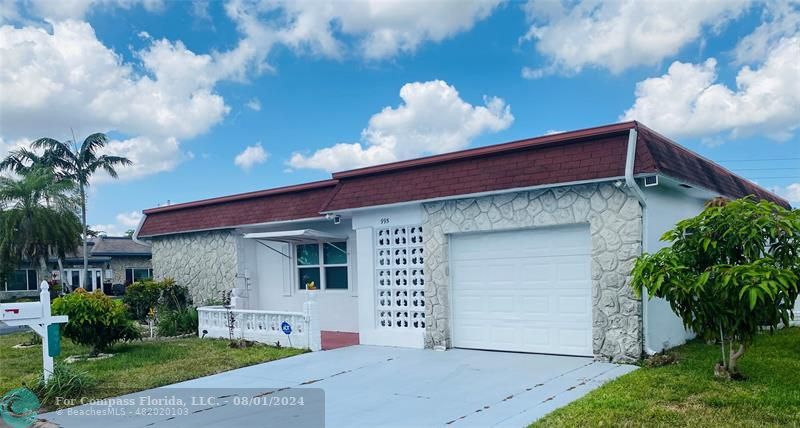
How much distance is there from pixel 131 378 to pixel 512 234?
248 inches

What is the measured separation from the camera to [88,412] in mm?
7336

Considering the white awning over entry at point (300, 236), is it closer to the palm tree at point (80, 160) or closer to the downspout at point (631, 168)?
the downspout at point (631, 168)

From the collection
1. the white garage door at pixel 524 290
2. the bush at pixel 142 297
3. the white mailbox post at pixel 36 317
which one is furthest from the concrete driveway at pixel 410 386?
the bush at pixel 142 297

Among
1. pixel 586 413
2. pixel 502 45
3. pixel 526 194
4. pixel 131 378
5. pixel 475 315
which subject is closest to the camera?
pixel 586 413

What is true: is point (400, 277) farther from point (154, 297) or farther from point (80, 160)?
point (80, 160)

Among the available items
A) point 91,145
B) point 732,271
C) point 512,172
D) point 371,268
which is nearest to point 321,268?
point 371,268

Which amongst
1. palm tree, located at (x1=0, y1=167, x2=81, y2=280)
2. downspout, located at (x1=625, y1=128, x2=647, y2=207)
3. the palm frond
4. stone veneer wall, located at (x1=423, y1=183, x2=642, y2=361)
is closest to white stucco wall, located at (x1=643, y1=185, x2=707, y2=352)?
stone veneer wall, located at (x1=423, y1=183, x2=642, y2=361)

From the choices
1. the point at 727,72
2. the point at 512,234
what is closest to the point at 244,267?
the point at 512,234

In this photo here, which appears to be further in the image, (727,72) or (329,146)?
(329,146)

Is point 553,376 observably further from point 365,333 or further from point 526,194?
point 365,333

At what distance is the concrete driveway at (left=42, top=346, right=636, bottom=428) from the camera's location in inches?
258

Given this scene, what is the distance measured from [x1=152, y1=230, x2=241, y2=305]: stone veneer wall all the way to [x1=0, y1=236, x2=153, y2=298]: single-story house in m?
17.6

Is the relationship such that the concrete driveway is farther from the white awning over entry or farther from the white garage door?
the white awning over entry

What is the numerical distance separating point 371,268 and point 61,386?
5.49 metres
